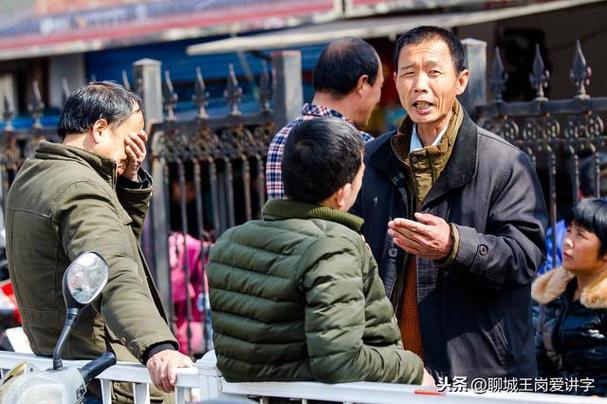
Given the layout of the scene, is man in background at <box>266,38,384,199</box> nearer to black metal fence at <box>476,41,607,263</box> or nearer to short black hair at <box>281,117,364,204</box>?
black metal fence at <box>476,41,607,263</box>

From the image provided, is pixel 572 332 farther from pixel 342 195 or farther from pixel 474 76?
pixel 342 195

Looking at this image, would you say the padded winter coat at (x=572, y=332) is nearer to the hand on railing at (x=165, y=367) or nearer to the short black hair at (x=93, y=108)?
the hand on railing at (x=165, y=367)

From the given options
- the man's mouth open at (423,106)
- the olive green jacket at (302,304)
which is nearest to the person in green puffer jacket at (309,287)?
the olive green jacket at (302,304)

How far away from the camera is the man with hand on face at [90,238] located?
3293mm

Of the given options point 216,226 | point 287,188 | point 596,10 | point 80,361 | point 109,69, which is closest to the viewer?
point 287,188

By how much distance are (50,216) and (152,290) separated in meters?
0.52

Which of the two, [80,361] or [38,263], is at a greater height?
[38,263]

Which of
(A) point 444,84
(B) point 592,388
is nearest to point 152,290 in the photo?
A: (A) point 444,84

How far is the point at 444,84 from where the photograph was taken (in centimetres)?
368

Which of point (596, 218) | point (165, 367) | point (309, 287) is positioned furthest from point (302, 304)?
point (596, 218)

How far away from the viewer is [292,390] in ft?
9.43

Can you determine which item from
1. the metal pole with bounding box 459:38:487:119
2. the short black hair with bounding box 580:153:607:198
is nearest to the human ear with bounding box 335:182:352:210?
the metal pole with bounding box 459:38:487:119

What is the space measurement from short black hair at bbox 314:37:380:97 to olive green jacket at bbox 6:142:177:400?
49.9 inches

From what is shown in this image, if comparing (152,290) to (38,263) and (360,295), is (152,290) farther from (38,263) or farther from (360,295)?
(360,295)
